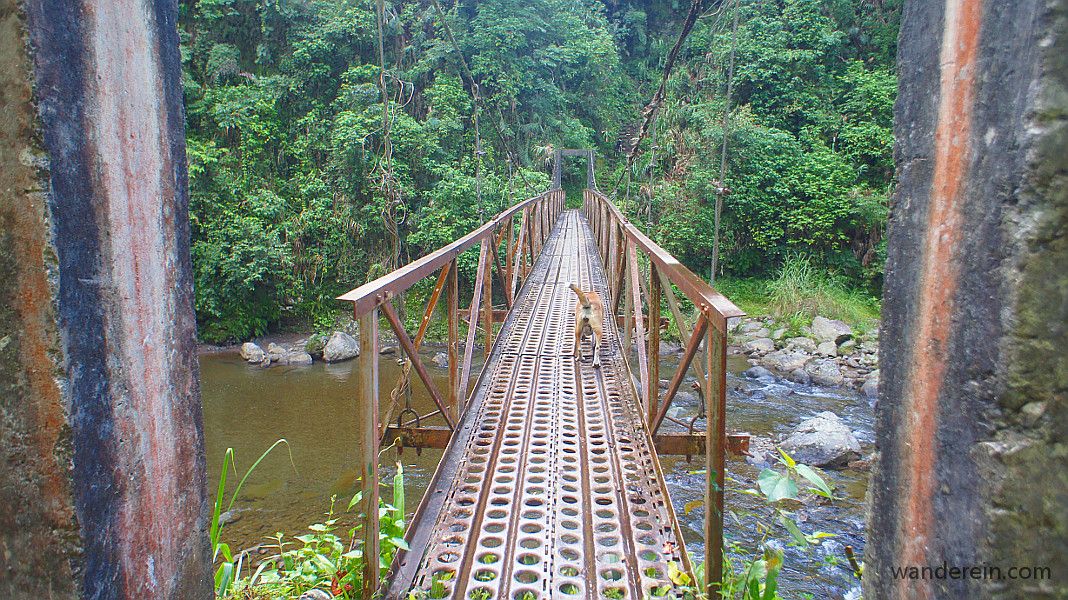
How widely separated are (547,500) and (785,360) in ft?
26.6

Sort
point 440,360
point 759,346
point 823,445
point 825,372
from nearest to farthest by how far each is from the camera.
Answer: point 823,445 → point 825,372 → point 759,346 → point 440,360

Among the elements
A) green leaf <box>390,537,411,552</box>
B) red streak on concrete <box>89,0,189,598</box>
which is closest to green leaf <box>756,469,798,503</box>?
green leaf <box>390,537,411,552</box>

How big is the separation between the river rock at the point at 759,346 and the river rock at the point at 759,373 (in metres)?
0.62

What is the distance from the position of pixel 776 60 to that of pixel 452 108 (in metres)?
6.71

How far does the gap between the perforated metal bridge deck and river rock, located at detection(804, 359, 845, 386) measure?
6140mm

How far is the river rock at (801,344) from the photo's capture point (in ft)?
30.9

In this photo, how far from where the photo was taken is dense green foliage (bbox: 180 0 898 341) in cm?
1129

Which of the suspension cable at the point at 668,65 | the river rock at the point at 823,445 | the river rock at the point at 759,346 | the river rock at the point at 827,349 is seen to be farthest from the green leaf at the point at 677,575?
the river rock at the point at 759,346

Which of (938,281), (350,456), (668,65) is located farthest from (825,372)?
(938,281)

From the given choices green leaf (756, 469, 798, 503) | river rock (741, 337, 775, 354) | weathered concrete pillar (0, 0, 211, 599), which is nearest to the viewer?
weathered concrete pillar (0, 0, 211, 599)

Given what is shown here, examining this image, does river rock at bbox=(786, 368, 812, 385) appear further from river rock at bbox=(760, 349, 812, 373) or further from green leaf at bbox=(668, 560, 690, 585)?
green leaf at bbox=(668, 560, 690, 585)

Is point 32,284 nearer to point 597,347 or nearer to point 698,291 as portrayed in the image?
point 698,291

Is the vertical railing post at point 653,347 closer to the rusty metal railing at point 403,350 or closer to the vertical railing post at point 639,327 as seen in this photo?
the vertical railing post at point 639,327

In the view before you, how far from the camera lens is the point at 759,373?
8.97 metres
